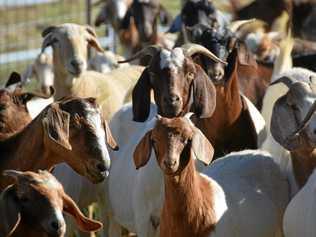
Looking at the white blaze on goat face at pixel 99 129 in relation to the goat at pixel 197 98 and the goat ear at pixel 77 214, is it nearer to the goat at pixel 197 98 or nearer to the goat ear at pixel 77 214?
the goat ear at pixel 77 214

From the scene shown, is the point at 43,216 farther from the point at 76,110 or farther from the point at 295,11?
the point at 295,11

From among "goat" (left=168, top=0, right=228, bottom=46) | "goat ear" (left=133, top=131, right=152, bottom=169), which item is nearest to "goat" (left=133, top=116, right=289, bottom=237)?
"goat ear" (left=133, top=131, right=152, bottom=169)

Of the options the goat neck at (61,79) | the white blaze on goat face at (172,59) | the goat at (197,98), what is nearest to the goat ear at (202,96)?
the goat at (197,98)

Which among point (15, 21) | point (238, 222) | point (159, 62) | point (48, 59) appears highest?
point (159, 62)

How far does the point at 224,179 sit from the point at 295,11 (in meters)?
4.69

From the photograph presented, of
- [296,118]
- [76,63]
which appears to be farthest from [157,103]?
[76,63]

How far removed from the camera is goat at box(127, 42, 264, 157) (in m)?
9.45

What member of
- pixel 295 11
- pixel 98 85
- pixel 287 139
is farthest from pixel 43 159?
pixel 295 11

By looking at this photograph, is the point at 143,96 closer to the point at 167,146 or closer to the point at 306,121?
the point at 306,121

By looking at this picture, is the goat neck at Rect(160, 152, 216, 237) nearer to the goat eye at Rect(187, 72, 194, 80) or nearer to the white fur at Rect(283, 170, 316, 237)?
the white fur at Rect(283, 170, 316, 237)

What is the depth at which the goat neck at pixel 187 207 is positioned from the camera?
8.43m

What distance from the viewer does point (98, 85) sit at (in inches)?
456

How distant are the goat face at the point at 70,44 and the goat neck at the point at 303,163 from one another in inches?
105

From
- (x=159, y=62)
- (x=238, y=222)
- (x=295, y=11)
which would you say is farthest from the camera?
(x=295, y=11)
